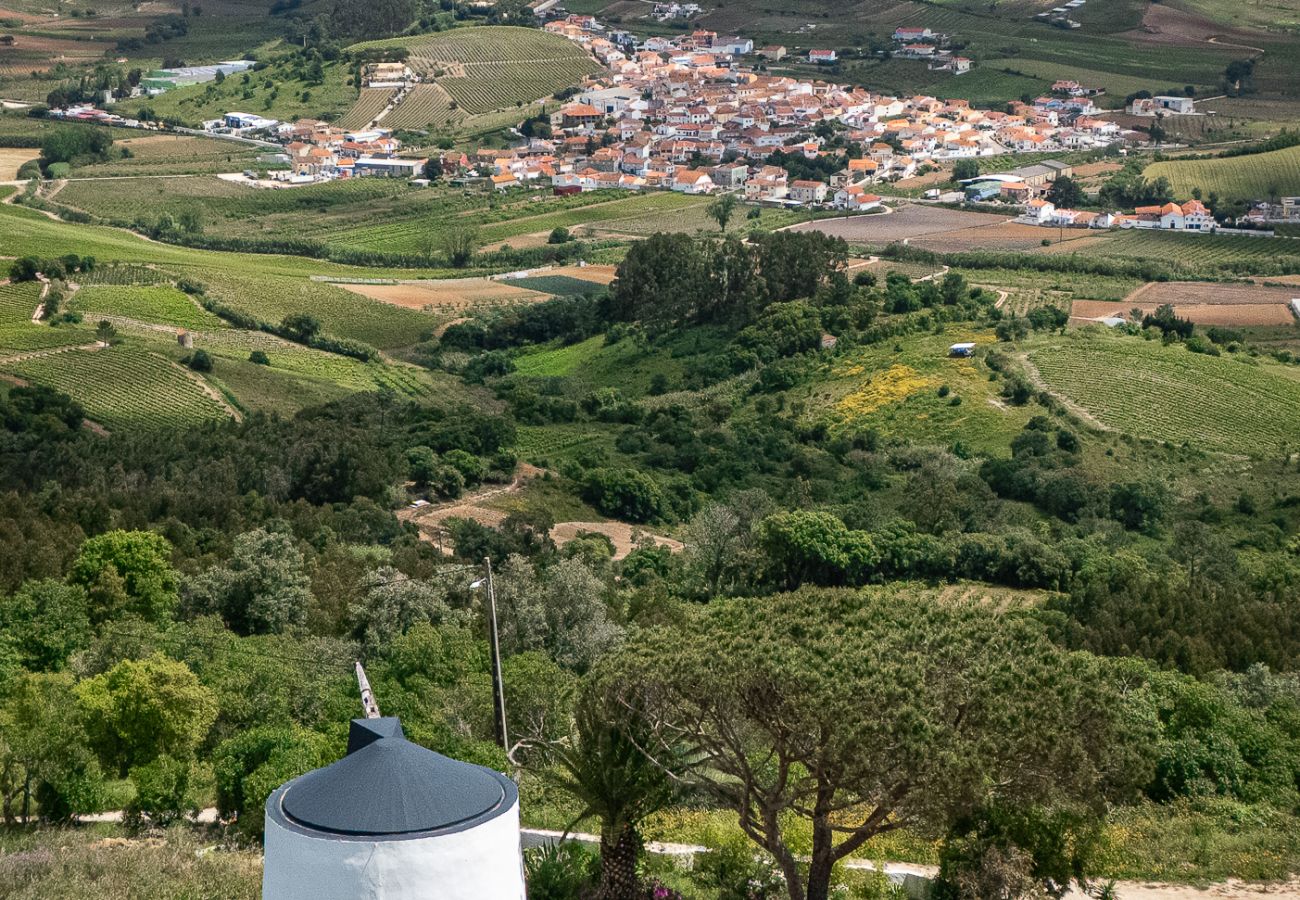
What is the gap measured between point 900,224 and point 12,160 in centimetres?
5812

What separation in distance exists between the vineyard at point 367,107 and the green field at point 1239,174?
5773cm

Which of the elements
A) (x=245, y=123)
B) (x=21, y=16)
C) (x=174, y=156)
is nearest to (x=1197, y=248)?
(x=174, y=156)

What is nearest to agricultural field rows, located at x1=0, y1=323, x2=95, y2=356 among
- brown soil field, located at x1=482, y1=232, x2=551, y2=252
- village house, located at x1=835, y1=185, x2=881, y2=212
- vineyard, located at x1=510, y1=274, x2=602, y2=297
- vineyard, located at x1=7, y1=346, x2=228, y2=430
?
vineyard, located at x1=7, y1=346, x2=228, y2=430

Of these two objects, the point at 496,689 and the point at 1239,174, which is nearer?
the point at 496,689

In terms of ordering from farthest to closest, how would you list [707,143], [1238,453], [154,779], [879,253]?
[707,143]
[879,253]
[1238,453]
[154,779]

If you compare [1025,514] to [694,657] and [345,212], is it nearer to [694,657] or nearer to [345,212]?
[694,657]

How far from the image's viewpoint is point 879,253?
283ft

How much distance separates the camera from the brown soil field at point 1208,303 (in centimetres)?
7100

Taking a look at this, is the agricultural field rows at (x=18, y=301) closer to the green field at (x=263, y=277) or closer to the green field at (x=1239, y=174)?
the green field at (x=263, y=277)

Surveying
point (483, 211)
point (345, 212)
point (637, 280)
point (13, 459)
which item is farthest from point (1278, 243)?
point (13, 459)

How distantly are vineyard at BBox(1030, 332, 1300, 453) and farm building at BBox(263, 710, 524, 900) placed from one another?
5045 cm

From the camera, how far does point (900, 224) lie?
99.2 m

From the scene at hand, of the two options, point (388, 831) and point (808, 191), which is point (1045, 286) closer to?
point (808, 191)

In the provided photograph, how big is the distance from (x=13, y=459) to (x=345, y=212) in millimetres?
61420
